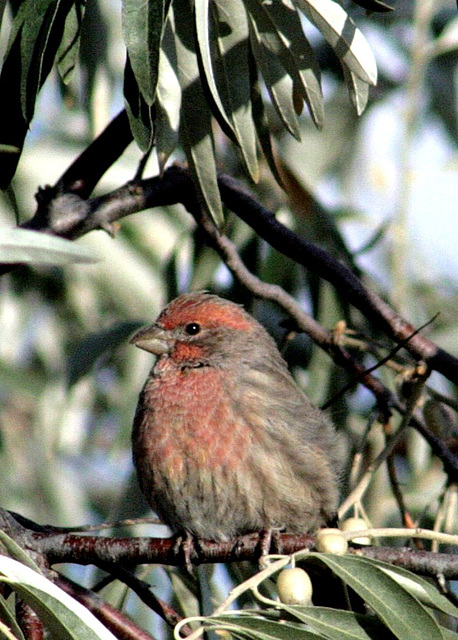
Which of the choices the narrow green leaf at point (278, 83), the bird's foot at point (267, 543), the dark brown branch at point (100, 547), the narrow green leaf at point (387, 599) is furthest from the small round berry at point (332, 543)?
the narrow green leaf at point (278, 83)

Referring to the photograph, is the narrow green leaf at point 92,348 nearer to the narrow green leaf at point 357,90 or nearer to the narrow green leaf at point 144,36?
the narrow green leaf at point 357,90

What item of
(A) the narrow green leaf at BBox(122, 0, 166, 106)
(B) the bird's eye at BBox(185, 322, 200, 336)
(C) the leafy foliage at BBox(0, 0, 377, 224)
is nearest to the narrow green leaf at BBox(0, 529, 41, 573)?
(C) the leafy foliage at BBox(0, 0, 377, 224)

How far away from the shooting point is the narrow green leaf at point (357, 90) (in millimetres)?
3424

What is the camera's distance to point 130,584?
12.4 ft

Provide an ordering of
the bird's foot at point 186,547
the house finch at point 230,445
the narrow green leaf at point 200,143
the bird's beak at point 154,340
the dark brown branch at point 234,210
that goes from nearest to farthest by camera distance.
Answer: the narrow green leaf at point 200,143 → the bird's foot at point 186,547 → the dark brown branch at point 234,210 → the house finch at point 230,445 → the bird's beak at point 154,340

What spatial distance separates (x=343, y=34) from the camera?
3.26 metres

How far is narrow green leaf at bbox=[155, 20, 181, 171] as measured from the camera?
11.8ft

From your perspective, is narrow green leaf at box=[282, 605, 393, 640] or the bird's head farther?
the bird's head

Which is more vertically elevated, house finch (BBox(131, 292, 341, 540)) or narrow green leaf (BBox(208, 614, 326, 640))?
house finch (BBox(131, 292, 341, 540))

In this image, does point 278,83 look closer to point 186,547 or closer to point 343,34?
point 343,34

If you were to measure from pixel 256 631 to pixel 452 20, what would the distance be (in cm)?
538

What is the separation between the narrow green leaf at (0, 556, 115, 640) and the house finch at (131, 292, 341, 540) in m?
1.61

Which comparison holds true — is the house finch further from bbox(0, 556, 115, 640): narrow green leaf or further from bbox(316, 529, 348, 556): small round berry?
bbox(0, 556, 115, 640): narrow green leaf

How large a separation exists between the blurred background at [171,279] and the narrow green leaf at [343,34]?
2.06 metres
